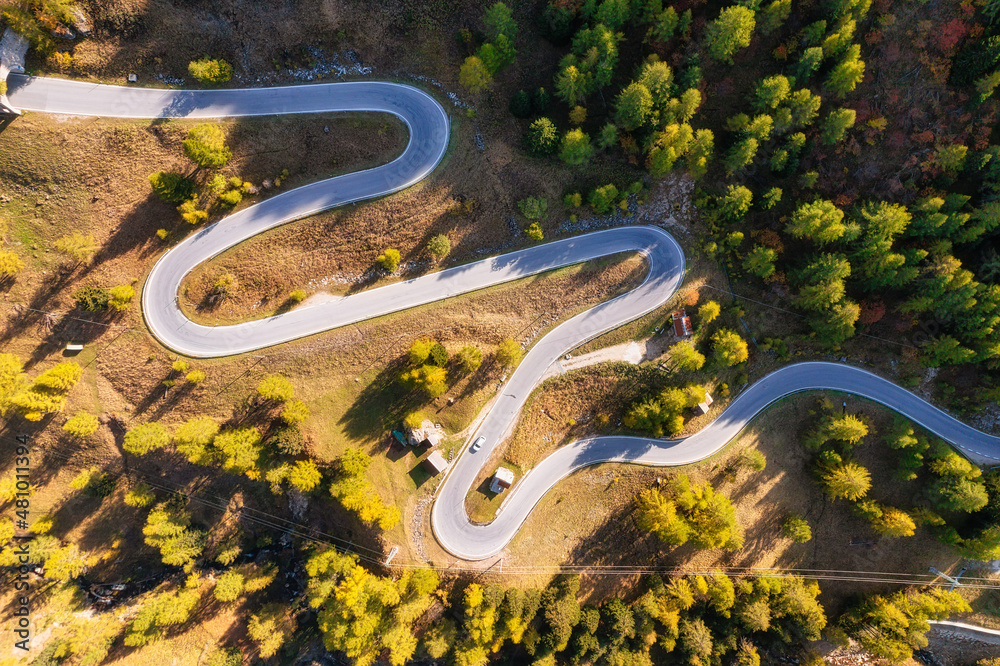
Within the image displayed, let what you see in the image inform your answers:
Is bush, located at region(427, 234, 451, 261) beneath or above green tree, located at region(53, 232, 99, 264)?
above

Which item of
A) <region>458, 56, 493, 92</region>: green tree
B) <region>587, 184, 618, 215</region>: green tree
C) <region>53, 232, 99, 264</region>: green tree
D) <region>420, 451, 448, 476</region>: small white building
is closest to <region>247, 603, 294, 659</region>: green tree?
<region>420, 451, 448, 476</region>: small white building

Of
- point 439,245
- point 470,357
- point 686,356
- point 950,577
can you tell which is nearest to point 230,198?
point 439,245

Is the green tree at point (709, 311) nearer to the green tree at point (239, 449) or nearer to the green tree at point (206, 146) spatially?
the green tree at point (239, 449)

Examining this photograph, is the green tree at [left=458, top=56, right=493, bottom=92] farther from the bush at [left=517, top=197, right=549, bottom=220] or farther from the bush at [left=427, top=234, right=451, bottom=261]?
the bush at [left=427, top=234, right=451, bottom=261]

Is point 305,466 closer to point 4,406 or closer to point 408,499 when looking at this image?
point 408,499

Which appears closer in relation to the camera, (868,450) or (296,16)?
(296,16)

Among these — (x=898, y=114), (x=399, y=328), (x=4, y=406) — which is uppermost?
(x=898, y=114)

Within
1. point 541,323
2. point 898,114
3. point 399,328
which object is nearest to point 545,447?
point 541,323
